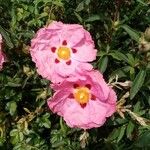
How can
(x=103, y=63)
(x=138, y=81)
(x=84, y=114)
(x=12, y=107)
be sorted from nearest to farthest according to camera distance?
1. (x=84, y=114)
2. (x=138, y=81)
3. (x=103, y=63)
4. (x=12, y=107)

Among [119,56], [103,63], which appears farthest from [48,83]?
[119,56]

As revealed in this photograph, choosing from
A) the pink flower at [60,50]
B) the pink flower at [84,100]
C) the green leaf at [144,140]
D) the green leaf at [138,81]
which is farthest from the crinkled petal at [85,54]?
the green leaf at [144,140]

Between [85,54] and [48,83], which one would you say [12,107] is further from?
[85,54]

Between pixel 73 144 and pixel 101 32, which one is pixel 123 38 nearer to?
pixel 101 32

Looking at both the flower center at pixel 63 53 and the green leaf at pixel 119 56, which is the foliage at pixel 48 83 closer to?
the green leaf at pixel 119 56

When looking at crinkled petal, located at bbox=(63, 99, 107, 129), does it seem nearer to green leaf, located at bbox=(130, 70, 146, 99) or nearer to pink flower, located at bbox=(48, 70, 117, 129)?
pink flower, located at bbox=(48, 70, 117, 129)

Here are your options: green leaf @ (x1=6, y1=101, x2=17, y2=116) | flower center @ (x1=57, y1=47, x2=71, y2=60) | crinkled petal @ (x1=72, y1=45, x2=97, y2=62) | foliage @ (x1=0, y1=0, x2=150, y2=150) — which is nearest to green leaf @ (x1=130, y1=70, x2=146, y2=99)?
foliage @ (x1=0, y1=0, x2=150, y2=150)

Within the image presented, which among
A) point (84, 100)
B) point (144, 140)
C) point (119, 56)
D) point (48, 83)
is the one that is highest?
point (119, 56)

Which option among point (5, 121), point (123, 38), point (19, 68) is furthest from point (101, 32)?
point (5, 121)
